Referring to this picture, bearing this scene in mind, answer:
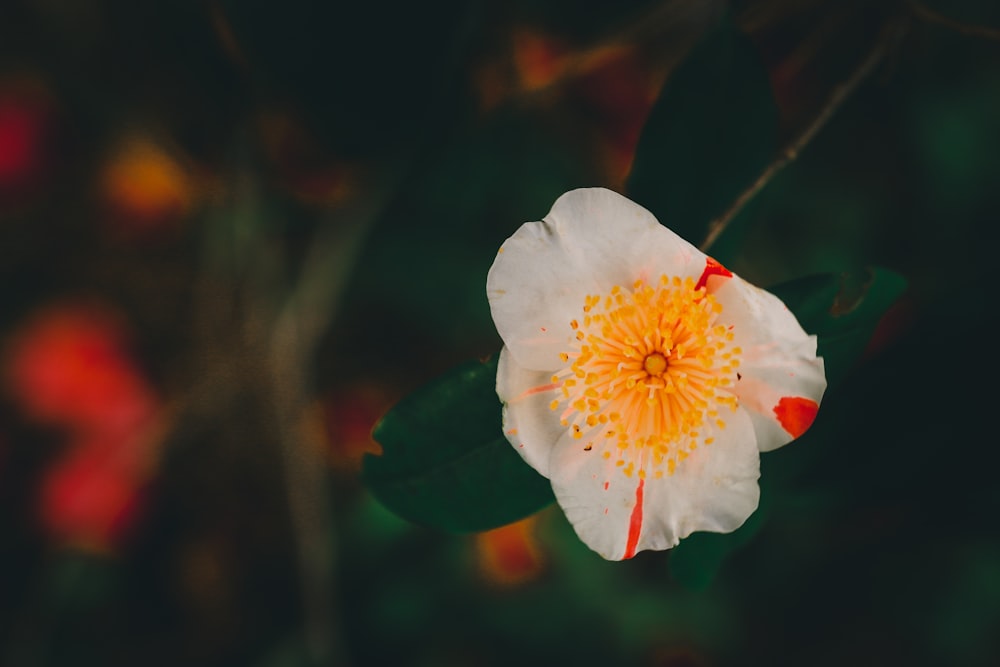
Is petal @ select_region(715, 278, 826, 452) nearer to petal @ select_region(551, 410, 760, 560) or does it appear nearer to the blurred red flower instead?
petal @ select_region(551, 410, 760, 560)

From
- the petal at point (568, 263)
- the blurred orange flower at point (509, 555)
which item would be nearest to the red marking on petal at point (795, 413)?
the petal at point (568, 263)

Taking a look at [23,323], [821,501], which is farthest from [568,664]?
[23,323]

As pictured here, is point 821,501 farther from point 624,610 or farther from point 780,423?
point 624,610

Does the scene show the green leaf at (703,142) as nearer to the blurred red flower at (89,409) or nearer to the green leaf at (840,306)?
the green leaf at (840,306)

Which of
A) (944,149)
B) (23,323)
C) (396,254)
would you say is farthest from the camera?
(23,323)

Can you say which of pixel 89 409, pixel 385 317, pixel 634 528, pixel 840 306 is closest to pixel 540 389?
pixel 634 528

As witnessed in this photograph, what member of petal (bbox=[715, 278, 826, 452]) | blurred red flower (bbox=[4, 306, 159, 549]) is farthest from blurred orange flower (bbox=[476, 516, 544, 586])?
petal (bbox=[715, 278, 826, 452])
